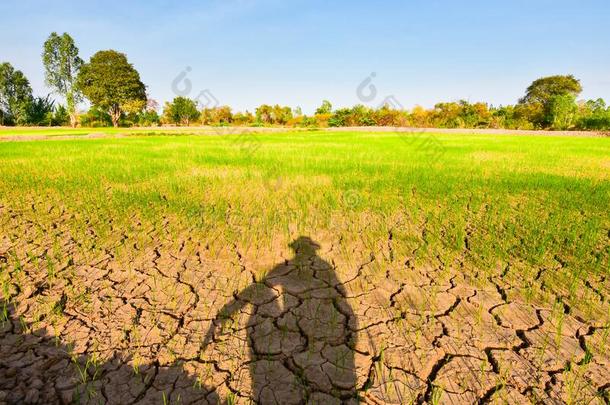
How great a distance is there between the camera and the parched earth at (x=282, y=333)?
202cm

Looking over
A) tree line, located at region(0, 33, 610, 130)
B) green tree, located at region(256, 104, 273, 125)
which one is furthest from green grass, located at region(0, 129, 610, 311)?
green tree, located at region(256, 104, 273, 125)

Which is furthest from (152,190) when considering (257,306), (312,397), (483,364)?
(483,364)

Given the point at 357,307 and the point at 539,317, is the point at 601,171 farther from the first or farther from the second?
the point at 357,307

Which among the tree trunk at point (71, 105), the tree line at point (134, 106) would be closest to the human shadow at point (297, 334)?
the tree line at point (134, 106)

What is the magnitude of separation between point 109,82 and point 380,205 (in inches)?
2284

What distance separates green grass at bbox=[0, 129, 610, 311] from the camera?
157 inches

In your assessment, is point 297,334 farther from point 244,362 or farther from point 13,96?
point 13,96

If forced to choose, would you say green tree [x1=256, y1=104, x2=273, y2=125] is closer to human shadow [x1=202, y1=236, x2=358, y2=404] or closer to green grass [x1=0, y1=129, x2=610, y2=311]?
green grass [x1=0, y1=129, x2=610, y2=311]

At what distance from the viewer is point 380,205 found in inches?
232

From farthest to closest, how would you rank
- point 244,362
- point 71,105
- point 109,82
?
1. point 71,105
2. point 109,82
3. point 244,362

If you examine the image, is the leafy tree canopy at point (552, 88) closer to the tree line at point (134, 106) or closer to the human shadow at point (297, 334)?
the tree line at point (134, 106)

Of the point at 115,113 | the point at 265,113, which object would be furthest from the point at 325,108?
the point at 115,113

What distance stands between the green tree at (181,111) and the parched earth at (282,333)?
63.4 meters

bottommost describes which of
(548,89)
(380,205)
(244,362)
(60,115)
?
(244,362)
